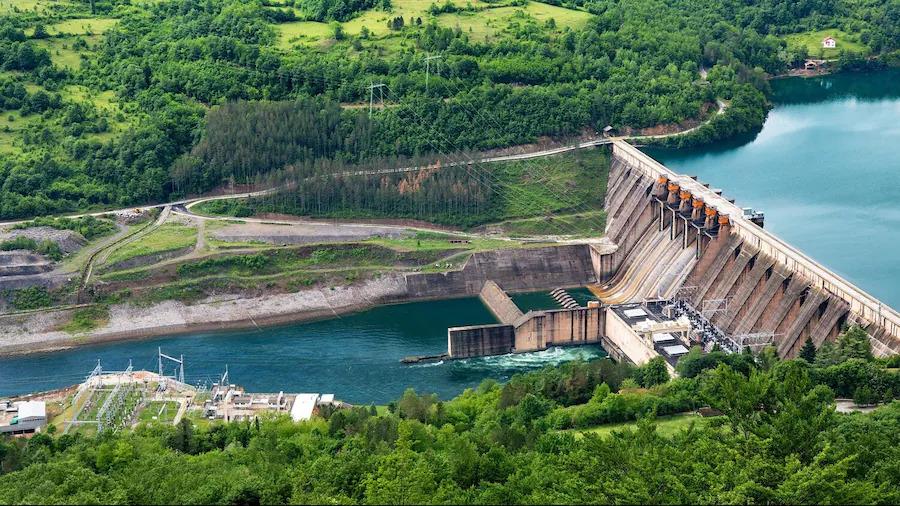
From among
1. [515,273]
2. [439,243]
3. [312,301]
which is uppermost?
[439,243]

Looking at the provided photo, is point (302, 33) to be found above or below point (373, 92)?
above

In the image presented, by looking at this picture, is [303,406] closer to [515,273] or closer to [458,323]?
[458,323]

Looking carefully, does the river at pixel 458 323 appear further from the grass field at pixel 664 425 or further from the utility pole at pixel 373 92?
the utility pole at pixel 373 92

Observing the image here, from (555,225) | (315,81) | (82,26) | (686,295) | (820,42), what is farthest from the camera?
(820,42)

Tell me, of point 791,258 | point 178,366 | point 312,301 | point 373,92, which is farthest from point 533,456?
point 373,92

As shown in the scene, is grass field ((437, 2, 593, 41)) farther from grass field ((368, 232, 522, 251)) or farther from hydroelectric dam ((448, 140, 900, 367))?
grass field ((368, 232, 522, 251))

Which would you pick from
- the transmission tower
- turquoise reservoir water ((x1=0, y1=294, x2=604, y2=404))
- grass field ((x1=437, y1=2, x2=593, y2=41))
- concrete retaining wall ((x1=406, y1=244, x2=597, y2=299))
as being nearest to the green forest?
the transmission tower

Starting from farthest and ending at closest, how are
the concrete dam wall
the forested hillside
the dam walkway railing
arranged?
the forested hillside → the concrete dam wall → the dam walkway railing

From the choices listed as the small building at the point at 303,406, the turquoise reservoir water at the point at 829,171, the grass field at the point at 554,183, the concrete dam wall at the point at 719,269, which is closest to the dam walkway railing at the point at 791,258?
the concrete dam wall at the point at 719,269
